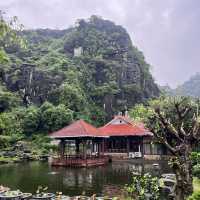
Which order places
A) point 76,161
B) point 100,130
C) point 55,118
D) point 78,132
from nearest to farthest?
point 76,161 < point 78,132 < point 100,130 < point 55,118

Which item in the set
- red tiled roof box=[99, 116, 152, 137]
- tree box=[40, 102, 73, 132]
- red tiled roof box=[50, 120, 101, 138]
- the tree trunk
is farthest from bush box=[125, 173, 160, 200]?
tree box=[40, 102, 73, 132]

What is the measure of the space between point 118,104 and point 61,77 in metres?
13.3

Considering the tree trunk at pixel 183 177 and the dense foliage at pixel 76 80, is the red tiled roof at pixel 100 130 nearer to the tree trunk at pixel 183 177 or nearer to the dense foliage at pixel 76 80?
the dense foliage at pixel 76 80

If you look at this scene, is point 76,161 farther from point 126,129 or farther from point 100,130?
point 126,129

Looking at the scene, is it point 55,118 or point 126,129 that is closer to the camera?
point 126,129

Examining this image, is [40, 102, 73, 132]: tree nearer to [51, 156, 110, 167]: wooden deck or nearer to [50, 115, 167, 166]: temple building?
[50, 115, 167, 166]: temple building

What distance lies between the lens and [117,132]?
148 ft

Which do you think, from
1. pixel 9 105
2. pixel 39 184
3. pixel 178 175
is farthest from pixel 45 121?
pixel 178 175

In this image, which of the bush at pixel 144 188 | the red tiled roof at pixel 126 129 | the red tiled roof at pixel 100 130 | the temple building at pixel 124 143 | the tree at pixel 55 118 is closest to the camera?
the bush at pixel 144 188

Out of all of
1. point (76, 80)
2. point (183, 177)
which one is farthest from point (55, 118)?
point (183, 177)

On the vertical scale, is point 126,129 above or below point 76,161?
above

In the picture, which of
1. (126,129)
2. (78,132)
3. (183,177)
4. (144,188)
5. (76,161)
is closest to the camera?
(183,177)

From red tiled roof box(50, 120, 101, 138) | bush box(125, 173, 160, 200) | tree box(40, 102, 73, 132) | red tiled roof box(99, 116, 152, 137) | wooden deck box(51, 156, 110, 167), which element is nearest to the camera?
bush box(125, 173, 160, 200)

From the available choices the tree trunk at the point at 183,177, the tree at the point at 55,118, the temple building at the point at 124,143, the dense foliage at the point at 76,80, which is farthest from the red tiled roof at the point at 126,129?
the tree trunk at the point at 183,177
